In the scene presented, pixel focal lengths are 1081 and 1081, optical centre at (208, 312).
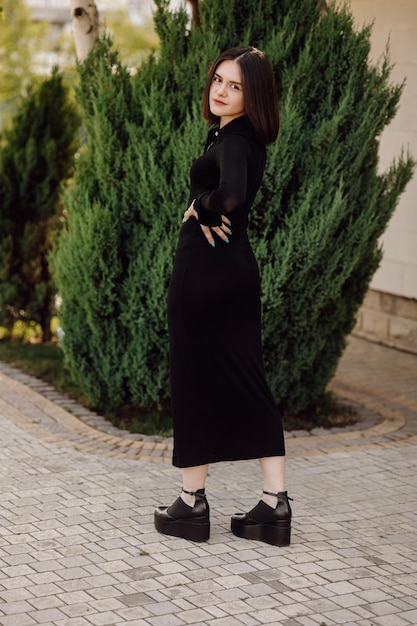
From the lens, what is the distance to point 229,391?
15.4ft

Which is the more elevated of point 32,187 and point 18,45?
point 18,45

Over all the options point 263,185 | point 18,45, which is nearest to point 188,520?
point 263,185

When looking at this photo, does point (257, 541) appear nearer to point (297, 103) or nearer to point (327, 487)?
point (327, 487)

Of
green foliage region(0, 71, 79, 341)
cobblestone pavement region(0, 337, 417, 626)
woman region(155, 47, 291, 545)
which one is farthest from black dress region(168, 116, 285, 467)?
green foliage region(0, 71, 79, 341)

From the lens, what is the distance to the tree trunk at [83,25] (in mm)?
7691

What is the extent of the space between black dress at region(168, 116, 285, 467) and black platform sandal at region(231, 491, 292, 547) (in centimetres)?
23

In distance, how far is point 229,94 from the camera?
4.52 m

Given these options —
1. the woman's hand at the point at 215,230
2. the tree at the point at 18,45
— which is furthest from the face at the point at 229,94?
the tree at the point at 18,45

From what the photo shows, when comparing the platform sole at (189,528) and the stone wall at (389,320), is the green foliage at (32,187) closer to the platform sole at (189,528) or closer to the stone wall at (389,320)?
the stone wall at (389,320)

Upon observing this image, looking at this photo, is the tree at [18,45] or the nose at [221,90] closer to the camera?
the nose at [221,90]

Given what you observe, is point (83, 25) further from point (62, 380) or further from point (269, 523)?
point (269, 523)

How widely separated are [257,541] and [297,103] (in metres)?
2.64

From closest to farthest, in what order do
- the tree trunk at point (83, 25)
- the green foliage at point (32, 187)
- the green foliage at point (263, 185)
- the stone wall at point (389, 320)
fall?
the green foliage at point (263, 185)
the tree trunk at point (83, 25)
the green foliage at point (32, 187)
the stone wall at point (389, 320)

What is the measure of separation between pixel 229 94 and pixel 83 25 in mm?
3563
